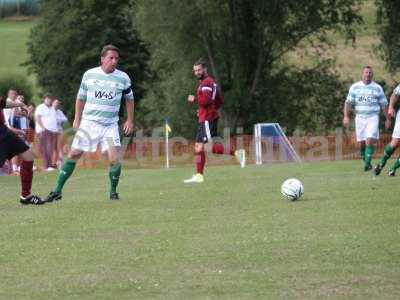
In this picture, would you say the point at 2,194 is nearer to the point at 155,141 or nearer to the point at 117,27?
the point at 155,141

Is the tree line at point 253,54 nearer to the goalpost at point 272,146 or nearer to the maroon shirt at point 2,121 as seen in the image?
the goalpost at point 272,146

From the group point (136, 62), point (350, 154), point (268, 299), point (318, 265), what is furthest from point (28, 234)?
Result: point (136, 62)

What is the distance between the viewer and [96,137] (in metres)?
15.0

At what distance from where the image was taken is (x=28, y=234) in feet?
37.6

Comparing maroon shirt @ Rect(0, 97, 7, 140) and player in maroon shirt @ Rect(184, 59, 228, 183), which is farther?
player in maroon shirt @ Rect(184, 59, 228, 183)

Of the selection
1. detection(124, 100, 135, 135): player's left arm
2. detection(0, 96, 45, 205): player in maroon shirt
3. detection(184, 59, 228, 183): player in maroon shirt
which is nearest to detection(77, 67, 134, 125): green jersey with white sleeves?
detection(124, 100, 135, 135): player's left arm

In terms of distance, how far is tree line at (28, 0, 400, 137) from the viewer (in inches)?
1657

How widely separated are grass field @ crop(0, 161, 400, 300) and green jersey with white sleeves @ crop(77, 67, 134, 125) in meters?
1.26

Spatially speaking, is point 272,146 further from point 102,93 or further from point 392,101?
point 102,93

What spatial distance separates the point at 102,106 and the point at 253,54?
2958 cm

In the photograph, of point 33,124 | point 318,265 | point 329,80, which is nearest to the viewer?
point 318,265

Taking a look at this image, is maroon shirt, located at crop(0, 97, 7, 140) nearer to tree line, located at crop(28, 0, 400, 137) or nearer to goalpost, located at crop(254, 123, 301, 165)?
goalpost, located at crop(254, 123, 301, 165)

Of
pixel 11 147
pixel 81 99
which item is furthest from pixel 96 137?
pixel 11 147

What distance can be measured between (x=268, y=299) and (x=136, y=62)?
45465 mm
